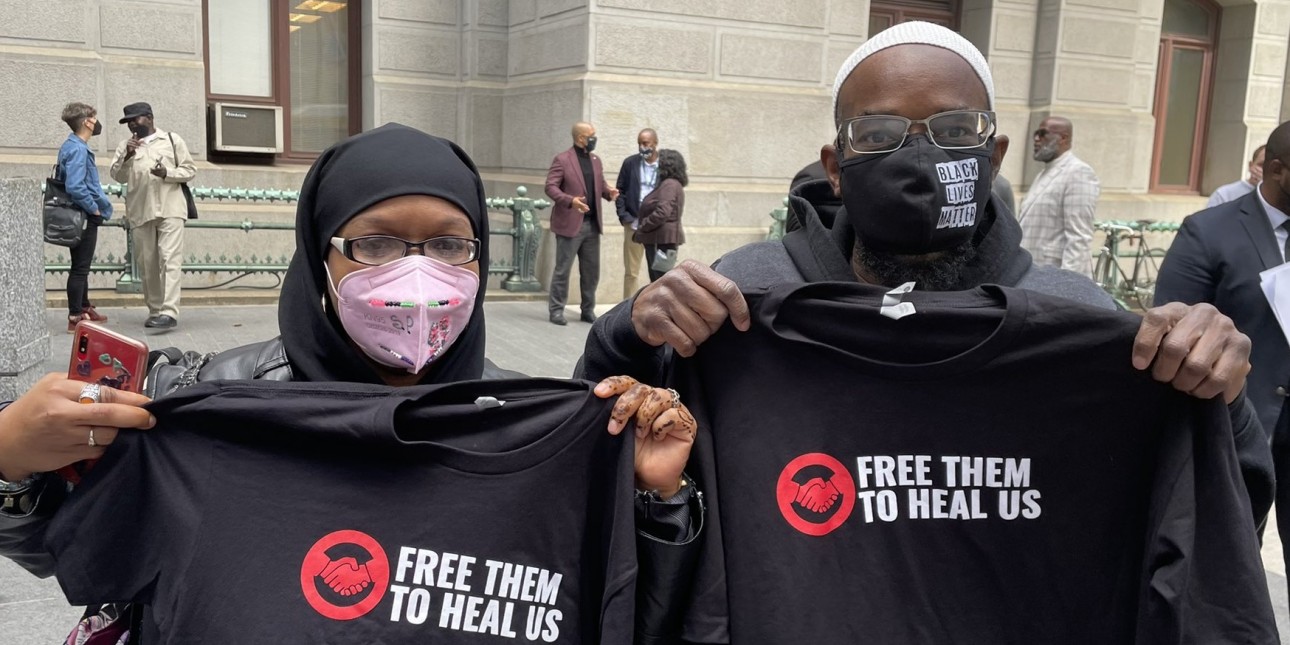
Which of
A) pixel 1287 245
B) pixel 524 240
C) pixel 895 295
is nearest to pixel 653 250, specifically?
pixel 524 240

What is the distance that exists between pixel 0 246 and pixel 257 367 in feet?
12.9

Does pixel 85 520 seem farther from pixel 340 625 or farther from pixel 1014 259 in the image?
pixel 1014 259

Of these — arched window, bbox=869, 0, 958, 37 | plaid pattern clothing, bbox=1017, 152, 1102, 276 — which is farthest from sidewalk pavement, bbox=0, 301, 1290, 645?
arched window, bbox=869, 0, 958, 37

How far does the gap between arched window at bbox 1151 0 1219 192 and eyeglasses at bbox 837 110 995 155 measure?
19.4 m

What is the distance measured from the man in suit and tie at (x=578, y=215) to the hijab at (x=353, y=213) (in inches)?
347

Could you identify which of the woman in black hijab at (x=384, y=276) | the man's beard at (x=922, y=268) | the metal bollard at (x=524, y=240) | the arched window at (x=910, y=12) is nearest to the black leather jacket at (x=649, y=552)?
the woman in black hijab at (x=384, y=276)

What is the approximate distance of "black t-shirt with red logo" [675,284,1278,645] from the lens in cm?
192

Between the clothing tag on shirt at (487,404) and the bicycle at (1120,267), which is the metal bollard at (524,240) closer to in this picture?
the bicycle at (1120,267)

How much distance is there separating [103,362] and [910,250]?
1.55 m

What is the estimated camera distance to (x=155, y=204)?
9.86 meters

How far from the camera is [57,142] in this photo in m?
12.1

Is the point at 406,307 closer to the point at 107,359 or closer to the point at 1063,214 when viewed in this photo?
the point at 107,359

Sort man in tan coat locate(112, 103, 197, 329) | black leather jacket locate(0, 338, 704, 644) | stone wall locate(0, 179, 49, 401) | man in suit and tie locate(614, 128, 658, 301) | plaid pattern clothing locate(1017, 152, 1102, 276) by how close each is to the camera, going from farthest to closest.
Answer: man in suit and tie locate(614, 128, 658, 301)
man in tan coat locate(112, 103, 197, 329)
plaid pattern clothing locate(1017, 152, 1102, 276)
stone wall locate(0, 179, 49, 401)
black leather jacket locate(0, 338, 704, 644)

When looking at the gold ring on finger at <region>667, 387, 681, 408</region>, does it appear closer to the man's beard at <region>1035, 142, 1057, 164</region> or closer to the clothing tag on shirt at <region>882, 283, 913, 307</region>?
the clothing tag on shirt at <region>882, 283, 913, 307</region>
